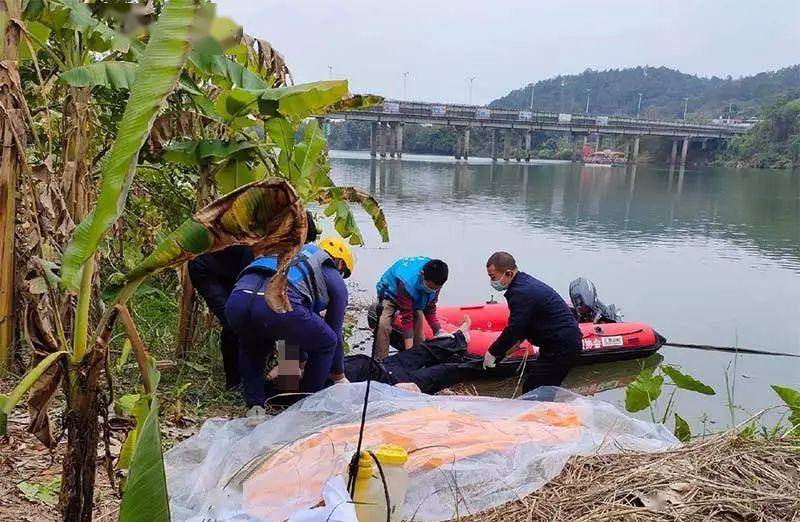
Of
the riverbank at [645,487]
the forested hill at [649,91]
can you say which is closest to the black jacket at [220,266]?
the riverbank at [645,487]

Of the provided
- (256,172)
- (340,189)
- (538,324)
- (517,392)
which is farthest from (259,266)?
(517,392)

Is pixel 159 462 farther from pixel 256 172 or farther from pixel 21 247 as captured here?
pixel 256 172

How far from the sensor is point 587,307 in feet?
25.6

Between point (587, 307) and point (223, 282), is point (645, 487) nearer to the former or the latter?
point (223, 282)

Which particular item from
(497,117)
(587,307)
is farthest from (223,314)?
(497,117)

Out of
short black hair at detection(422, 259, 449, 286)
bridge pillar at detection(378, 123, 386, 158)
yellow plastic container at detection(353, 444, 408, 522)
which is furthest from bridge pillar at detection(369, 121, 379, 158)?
yellow plastic container at detection(353, 444, 408, 522)

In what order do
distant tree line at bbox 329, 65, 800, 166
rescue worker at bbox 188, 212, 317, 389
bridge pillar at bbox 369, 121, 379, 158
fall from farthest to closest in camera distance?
distant tree line at bbox 329, 65, 800, 166 < bridge pillar at bbox 369, 121, 379, 158 < rescue worker at bbox 188, 212, 317, 389

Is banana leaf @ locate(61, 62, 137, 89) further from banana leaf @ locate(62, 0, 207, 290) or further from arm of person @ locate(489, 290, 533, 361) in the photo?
arm of person @ locate(489, 290, 533, 361)

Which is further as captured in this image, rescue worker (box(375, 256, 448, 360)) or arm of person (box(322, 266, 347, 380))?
rescue worker (box(375, 256, 448, 360))

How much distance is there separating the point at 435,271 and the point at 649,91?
173m

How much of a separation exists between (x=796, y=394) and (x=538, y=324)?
207 cm

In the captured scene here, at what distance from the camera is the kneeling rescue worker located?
3.71 metres

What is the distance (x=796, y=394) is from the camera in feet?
11.5

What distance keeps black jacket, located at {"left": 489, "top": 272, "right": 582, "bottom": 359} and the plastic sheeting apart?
1.60 m
